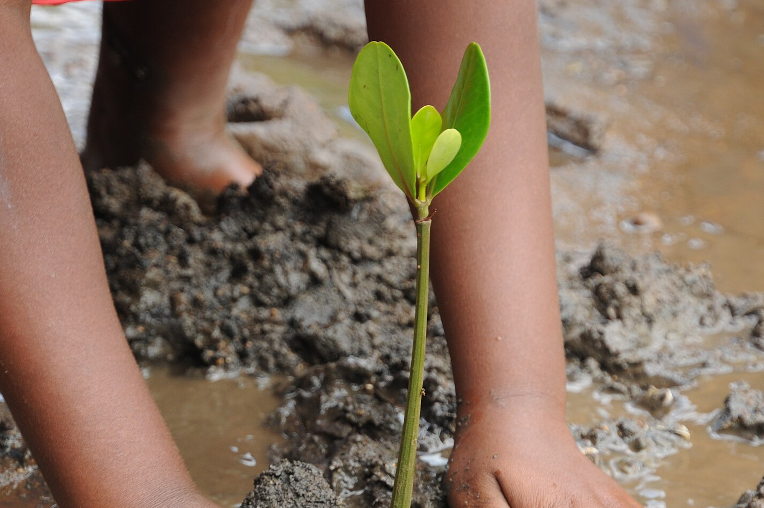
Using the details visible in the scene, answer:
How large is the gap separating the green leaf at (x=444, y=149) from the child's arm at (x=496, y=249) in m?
0.47

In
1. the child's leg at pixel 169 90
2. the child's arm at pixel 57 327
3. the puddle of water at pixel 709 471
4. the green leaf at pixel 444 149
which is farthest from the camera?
the child's leg at pixel 169 90

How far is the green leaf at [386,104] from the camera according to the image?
0.72 metres

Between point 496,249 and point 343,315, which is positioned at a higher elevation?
point 496,249

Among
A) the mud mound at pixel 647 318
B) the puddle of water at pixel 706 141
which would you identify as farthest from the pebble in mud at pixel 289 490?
the puddle of water at pixel 706 141

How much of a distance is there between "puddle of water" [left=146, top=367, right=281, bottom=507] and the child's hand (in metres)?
0.30

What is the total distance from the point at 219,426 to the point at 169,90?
0.77 metres

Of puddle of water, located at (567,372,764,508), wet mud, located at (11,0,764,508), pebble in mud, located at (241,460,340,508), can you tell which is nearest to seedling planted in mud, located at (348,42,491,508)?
pebble in mud, located at (241,460,340,508)

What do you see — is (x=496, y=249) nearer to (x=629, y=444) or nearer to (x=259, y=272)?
(x=629, y=444)

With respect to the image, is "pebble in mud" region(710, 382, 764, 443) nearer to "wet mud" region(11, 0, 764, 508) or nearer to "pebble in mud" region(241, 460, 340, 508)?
"wet mud" region(11, 0, 764, 508)

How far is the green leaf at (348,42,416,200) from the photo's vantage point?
716mm

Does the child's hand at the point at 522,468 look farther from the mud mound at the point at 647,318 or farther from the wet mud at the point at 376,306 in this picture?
the mud mound at the point at 647,318

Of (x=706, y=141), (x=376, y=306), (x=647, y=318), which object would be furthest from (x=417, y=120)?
(x=706, y=141)

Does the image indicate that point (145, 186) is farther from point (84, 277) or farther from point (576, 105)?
point (576, 105)

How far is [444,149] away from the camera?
0.71m
